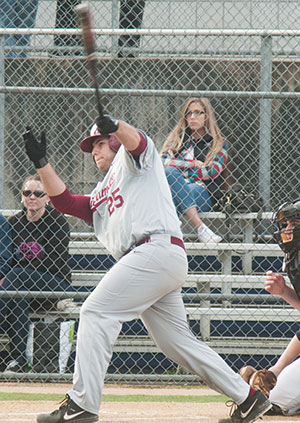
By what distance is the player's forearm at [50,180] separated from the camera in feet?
12.8

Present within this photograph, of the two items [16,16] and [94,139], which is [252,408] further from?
[16,16]

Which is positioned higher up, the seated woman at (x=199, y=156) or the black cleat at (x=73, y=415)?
the seated woman at (x=199, y=156)

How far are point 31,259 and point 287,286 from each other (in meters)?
2.58

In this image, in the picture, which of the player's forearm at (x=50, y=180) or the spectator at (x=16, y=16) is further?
the spectator at (x=16, y=16)

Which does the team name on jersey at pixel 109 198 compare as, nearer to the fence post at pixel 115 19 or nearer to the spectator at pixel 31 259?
the spectator at pixel 31 259

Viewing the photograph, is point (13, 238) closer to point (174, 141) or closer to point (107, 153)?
point (174, 141)

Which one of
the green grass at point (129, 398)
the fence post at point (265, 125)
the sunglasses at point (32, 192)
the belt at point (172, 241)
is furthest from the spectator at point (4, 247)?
the belt at point (172, 241)

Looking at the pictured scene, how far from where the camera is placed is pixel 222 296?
5.88 metres

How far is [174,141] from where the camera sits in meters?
6.72

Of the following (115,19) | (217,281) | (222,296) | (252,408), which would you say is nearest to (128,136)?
(252,408)

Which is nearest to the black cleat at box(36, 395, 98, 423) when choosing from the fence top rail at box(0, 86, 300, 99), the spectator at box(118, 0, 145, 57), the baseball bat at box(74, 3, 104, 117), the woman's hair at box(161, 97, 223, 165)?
the baseball bat at box(74, 3, 104, 117)

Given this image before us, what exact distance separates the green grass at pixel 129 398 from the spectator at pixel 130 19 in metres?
3.21

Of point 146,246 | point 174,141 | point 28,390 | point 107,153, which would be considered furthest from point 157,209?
point 174,141

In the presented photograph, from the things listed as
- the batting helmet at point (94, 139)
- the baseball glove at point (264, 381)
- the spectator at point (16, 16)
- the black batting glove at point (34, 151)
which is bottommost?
the baseball glove at point (264, 381)
